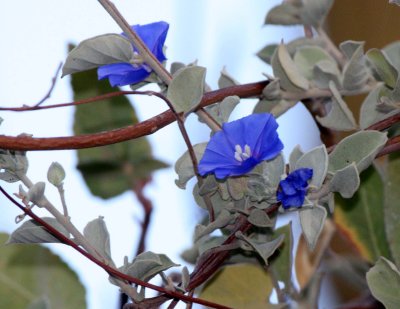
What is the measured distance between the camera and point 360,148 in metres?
0.56

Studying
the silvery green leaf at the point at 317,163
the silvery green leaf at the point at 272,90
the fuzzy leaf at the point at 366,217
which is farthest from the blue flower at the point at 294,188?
the fuzzy leaf at the point at 366,217

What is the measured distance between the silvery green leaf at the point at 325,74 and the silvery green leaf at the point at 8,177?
0.79 feet

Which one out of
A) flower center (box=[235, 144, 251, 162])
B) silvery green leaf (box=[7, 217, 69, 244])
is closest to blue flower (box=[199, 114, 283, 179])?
flower center (box=[235, 144, 251, 162])

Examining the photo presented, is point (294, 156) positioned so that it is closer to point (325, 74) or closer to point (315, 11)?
point (325, 74)

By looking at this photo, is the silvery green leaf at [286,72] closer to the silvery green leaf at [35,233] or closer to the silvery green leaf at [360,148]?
the silvery green leaf at [360,148]

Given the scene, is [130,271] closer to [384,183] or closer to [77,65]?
[77,65]

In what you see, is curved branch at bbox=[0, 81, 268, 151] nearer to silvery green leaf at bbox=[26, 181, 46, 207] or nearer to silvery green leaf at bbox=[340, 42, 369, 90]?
silvery green leaf at bbox=[26, 181, 46, 207]

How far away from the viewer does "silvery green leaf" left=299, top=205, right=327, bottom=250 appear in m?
0.54

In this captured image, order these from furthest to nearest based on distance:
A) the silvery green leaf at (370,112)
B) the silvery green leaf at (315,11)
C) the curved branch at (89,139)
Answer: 1. the silvery green leaf at (315,11)
2. the silvery green leaf at (370,112)
3. the curved branch at (89,139)

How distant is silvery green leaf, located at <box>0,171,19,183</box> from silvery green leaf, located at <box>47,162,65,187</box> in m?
0.02

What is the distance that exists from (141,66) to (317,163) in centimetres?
14

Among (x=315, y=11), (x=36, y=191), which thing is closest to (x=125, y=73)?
(x=36, y=191)

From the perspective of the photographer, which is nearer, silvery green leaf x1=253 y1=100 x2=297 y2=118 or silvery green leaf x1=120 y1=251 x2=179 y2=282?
silvery green leaf x1=120 y1=251 x2=179 y2=282

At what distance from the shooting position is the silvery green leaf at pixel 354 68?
0.64 metres
